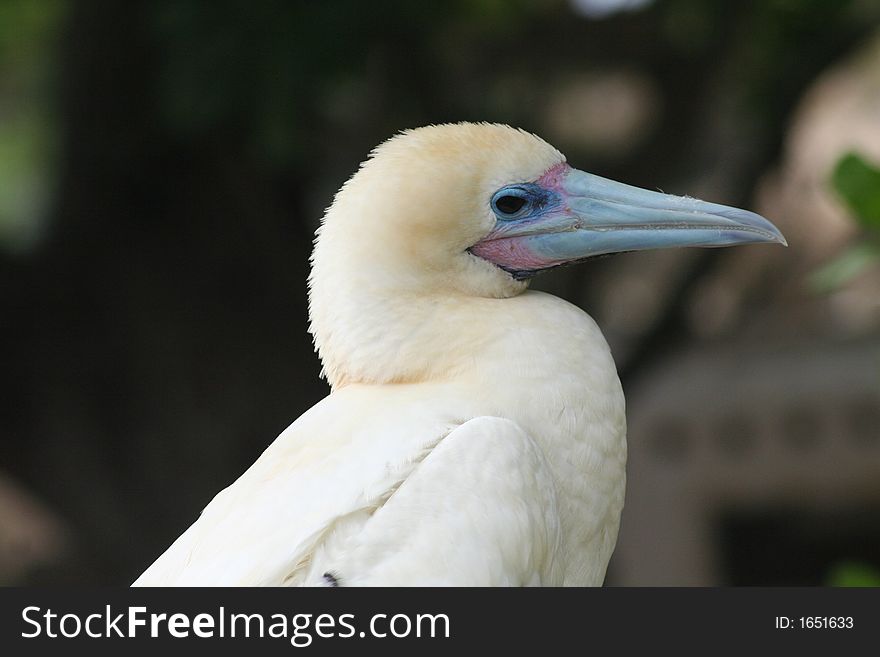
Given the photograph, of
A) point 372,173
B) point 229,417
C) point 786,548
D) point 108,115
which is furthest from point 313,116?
point 786,548

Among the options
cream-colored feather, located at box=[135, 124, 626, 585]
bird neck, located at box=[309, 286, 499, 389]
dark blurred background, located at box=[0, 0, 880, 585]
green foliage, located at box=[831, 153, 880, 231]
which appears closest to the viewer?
cream-colored feather, located at box=[135, 124, 626, 585]

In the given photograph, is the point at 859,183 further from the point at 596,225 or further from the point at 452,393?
the point at 452,393

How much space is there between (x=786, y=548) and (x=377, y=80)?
4711 mm

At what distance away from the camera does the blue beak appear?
311 cm

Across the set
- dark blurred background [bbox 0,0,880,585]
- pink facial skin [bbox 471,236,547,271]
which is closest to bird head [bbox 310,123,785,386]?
pink facial skin [bbox 471,236,547,271]

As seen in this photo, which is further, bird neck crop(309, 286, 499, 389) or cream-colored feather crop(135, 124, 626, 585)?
bird neck crop(309, 286, 499, 389)

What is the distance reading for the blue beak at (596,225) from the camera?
3.11m

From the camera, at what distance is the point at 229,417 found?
6.95m

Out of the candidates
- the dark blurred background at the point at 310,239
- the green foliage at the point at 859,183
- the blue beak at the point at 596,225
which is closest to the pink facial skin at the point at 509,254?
the blue beak at the point at 596,225

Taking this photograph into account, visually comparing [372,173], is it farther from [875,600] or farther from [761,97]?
[761,97]

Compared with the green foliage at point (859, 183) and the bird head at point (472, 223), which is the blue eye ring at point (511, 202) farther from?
the green foliage at point (859, 183)

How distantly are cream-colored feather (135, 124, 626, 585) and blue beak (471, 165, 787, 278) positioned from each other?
0.05m

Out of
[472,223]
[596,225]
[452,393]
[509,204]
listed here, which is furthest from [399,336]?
[596,225]

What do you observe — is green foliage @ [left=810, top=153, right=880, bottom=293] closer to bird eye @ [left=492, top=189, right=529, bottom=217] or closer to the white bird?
the white bird
